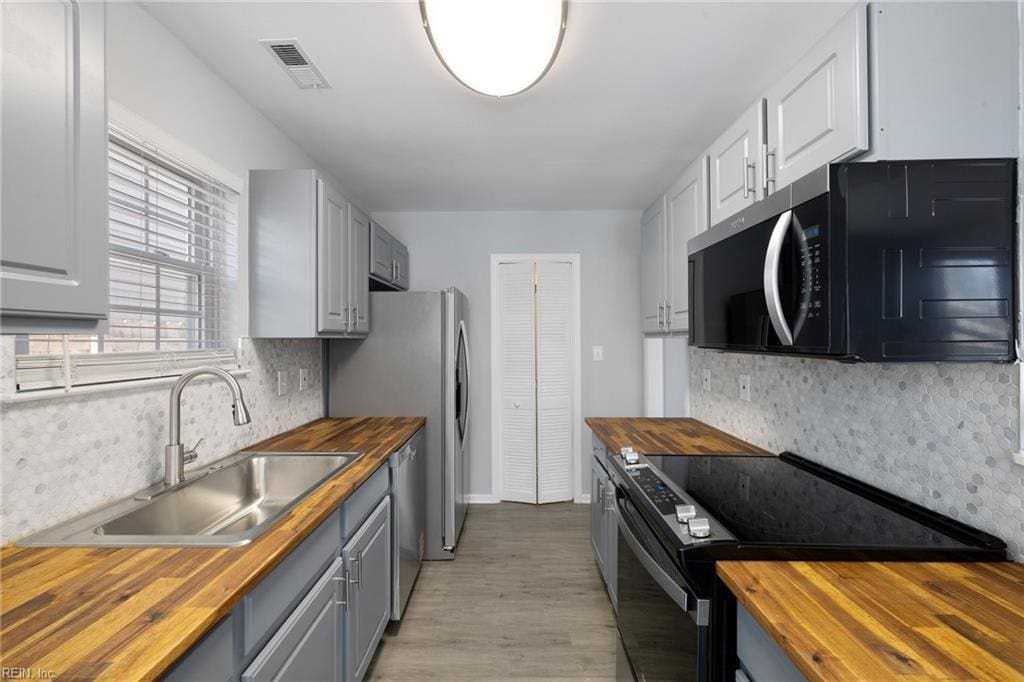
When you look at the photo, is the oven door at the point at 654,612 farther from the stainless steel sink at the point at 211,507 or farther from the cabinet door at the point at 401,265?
the cabinet door at the point at 401,265

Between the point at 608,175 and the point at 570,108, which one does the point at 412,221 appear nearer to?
the point at 608,175

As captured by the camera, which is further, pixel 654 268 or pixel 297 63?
pixel 654 268

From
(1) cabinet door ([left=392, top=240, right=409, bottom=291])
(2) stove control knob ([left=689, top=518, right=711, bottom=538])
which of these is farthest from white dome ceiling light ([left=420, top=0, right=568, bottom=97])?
(1) cabinet door ([left=392, top=240, right=409, bottom=291])

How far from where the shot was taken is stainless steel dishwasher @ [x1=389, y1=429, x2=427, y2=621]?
228cm

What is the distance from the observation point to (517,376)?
3.95 m

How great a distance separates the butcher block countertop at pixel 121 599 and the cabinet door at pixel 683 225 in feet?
6.27

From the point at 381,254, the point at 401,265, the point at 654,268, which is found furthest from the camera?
the point at 401,265

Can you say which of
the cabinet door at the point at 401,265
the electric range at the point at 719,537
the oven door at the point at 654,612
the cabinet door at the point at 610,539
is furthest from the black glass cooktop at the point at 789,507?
the cabinet door at the point at 401,265

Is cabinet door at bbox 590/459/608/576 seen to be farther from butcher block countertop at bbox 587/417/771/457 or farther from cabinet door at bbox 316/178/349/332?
cabinet door at bbox 316/178/349/332

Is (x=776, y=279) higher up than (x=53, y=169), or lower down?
lower down

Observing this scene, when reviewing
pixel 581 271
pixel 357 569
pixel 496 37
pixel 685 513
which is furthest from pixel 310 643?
pixel 581 271

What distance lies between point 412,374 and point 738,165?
2.09m

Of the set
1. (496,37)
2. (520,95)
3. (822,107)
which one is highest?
(520,95)

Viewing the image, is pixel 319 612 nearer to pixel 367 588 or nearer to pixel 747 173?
pixel 367 588
